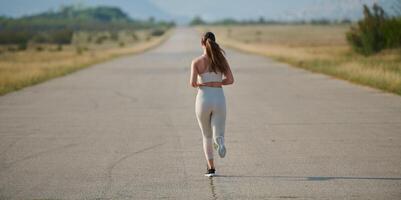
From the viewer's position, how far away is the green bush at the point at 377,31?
43.7m

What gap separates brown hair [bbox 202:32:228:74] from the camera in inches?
377

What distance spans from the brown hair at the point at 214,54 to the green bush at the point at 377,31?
114 feet

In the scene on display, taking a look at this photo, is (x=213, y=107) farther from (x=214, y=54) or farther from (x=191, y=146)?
(x=191, y=146)

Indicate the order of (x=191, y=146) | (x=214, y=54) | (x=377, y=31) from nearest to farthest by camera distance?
(x=214, y=54) < (x=191, y=146) < (x=377, y=31)

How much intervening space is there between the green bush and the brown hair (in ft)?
114

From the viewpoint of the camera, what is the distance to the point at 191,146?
496 inches

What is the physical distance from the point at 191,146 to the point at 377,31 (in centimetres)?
3442

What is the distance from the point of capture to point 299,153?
38.2 feet

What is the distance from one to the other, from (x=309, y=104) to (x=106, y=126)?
5866 mm

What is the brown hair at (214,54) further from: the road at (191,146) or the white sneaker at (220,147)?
the road at (191,146)

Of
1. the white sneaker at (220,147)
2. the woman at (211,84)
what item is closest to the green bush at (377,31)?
the woman at (211,84)

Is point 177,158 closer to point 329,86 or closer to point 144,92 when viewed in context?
point 144,92

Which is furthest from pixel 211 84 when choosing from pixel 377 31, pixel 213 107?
pixel 377 31

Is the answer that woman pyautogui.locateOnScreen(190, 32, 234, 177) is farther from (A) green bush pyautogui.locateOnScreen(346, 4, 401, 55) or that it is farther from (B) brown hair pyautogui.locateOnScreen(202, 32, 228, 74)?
(A) green bush pyautogui.locateOnScreen(346, 4, 401, 55)
